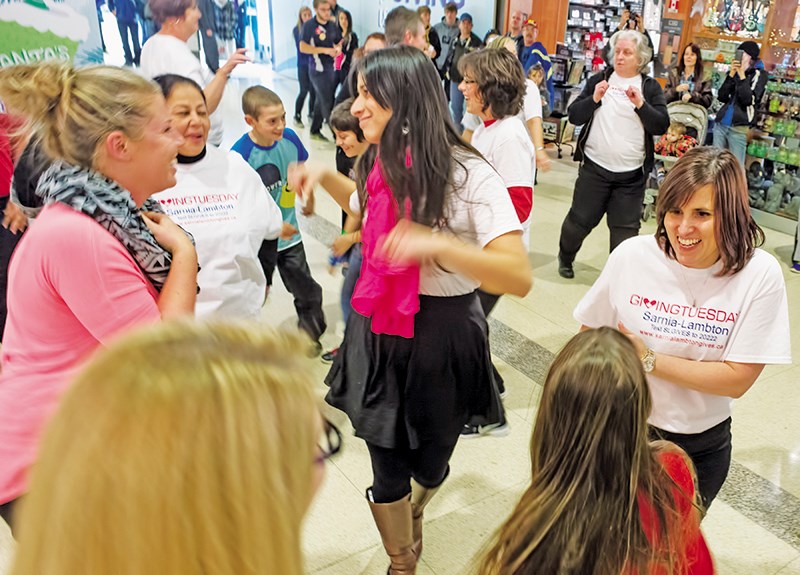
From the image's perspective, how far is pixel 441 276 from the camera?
182cm

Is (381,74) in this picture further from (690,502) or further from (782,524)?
(782,524)

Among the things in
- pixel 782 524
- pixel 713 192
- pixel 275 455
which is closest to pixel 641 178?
pixel 782 524

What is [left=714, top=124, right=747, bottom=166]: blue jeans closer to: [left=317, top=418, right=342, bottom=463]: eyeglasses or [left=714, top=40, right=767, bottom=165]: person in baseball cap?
[left=714, top=40, right=767, bottom=165]: person in baseball cap

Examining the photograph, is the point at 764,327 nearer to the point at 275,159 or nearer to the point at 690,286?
the point at 690,286

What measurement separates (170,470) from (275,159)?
2.73 meters

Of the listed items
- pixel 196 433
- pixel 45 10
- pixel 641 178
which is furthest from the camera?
pixel 45 10

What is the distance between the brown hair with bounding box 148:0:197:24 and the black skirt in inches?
100

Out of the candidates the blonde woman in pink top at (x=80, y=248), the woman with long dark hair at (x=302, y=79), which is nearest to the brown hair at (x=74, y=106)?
the blonde woman in pink top at (x=80, y=248)

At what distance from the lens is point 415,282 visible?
1.78 meters

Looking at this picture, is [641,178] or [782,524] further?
[641,178]

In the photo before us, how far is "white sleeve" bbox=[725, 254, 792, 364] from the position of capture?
5.52ft

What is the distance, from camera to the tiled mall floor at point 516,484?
2375 mm

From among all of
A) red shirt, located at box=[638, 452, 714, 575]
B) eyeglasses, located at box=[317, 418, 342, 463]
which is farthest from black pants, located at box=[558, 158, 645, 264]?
eyeglasses, located at box=[317, 418, 342, 463]

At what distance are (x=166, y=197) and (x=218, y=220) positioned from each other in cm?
17
